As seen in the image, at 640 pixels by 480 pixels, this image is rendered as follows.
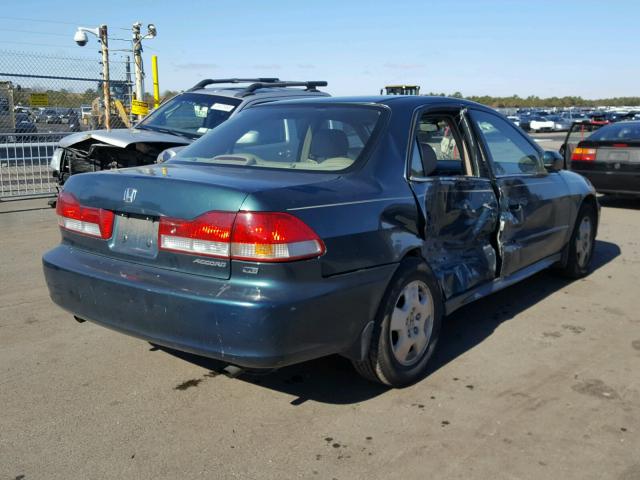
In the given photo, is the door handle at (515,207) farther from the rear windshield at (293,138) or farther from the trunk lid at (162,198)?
the trunk lid at (162,198)

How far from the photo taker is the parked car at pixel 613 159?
10.2m

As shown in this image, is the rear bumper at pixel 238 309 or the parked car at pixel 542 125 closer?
the rear bumper at pixel 238 309

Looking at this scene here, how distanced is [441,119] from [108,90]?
10.9 meters

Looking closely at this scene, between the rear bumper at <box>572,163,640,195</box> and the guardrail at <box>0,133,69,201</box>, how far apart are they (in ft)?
29.9

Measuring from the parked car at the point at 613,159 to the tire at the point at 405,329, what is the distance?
7513 millimetres

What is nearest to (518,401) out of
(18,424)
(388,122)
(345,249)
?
(345,249)

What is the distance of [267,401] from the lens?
3.64 meters

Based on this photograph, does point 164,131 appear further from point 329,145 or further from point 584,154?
point 584,154

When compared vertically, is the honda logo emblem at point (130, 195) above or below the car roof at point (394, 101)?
below

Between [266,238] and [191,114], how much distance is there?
6.12m

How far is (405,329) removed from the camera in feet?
12.3

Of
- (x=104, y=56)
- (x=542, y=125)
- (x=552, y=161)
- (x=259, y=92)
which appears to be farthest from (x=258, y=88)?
(x=542, y=125)

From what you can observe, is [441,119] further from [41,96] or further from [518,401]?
[41,96]

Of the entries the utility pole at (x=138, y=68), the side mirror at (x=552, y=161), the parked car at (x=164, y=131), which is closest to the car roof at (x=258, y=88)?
the parked car at (x=164, y=131)
